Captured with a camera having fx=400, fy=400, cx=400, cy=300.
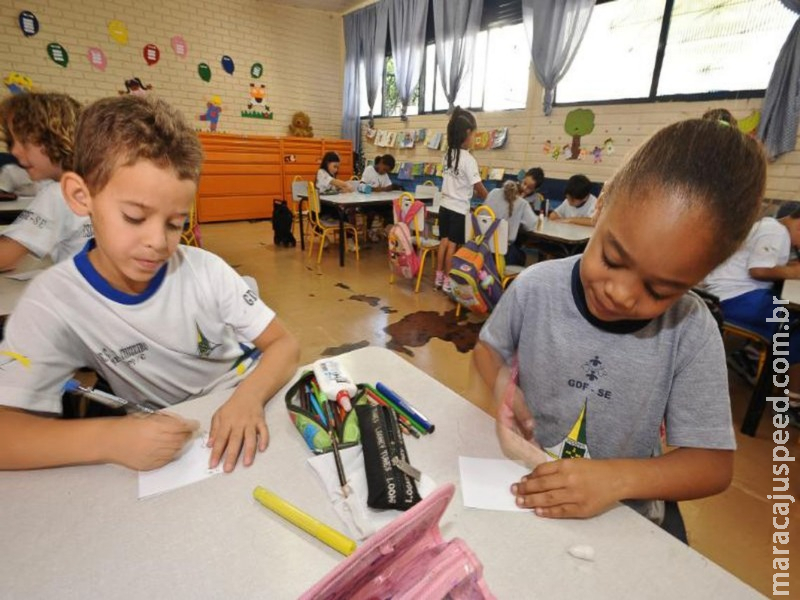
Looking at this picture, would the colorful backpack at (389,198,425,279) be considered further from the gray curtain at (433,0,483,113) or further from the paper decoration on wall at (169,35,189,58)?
the paper decoration on wall at (169,35,189,58)

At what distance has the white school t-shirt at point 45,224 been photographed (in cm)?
148

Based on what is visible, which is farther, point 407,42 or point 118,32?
point 407,42

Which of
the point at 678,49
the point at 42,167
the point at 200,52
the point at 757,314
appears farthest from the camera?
the point at 200,52

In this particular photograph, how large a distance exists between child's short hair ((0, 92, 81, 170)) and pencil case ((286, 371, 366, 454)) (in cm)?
153

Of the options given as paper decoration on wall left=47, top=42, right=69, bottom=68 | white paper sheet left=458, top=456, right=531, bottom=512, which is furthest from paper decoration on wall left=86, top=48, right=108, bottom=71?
white paper sheet left=458, top=456, right=531, bottom=512

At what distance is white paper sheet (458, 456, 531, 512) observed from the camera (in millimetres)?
585

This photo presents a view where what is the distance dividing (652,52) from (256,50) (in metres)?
6.25

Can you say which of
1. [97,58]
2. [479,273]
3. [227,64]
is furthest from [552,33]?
[97,58]

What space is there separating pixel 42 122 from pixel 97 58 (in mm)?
6060

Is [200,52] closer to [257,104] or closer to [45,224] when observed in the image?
[257,104]

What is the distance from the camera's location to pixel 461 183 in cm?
376

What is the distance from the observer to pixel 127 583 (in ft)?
1.50

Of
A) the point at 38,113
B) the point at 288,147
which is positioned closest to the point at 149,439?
the point at 38,113

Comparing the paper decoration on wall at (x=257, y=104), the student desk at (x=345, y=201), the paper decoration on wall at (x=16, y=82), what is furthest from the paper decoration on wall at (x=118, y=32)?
the student desk at (x=345, y=201)
